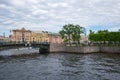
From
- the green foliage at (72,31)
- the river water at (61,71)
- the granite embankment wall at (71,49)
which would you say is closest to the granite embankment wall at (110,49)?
the granite embankment wall at (71,49)

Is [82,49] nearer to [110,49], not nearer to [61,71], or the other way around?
[110,49]

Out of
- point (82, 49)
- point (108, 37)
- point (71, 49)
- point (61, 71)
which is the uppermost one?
point (108, 37)

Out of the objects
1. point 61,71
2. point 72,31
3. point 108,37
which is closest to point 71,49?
point 108,37

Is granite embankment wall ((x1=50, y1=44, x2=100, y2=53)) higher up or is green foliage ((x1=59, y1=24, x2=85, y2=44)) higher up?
green foliage ((x1=59, y1=24, x2=85, y2=44))

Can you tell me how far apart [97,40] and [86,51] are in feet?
83.8

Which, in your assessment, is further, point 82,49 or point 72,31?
point 72,31

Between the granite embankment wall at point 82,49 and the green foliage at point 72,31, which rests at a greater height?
the green foliage at point 72,31

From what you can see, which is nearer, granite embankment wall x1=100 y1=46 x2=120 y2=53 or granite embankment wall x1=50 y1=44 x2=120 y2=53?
granite embankment wall x1=100 y1=46 x2=120 y2=53

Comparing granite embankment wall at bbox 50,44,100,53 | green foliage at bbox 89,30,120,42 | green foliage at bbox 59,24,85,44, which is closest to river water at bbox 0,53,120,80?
granite embankment wall at bbox 50,44,100,53

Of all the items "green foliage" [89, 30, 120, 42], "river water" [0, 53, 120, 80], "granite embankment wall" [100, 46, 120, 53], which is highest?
"green foliage" [89, 30, 120, 42]

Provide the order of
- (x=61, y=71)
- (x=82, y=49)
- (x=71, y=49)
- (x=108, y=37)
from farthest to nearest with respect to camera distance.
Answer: (x=108, y=37) < (x=71, y=49) < (x=82, y=49) < (x=61, y=71)

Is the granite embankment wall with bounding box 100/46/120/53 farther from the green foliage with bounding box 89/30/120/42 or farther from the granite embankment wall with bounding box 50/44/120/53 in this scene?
the green foliage with bounding box 89/30/120/42

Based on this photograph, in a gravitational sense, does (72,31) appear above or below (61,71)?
above

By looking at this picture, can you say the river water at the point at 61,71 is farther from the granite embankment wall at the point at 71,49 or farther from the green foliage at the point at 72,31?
the green foliage at the point at 72,31
